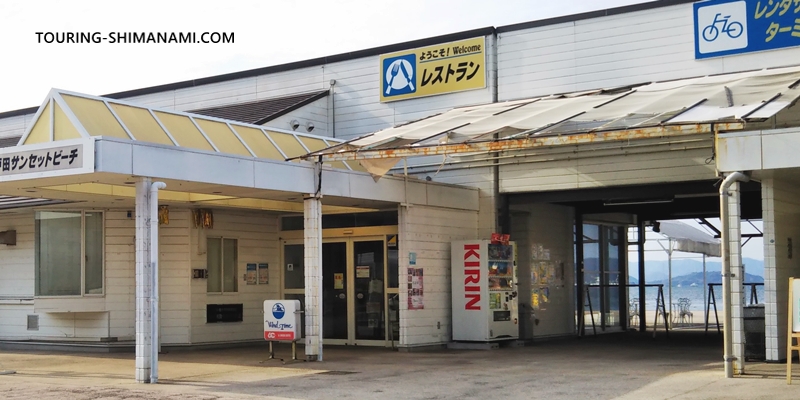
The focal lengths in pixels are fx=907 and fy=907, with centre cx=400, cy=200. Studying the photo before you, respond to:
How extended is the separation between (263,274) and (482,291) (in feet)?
15.8

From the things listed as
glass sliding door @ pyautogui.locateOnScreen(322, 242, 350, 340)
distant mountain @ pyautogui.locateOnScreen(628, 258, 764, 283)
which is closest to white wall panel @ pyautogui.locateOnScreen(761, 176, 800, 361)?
distant mountain @ pyautogui.locateOnScreen(628, 258, 764, 283)

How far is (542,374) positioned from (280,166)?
5.14 metres

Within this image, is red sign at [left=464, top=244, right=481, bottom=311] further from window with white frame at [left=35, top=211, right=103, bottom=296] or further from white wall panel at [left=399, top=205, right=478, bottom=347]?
window with white frame at [left=35, top=211, right=103, bottom=296]

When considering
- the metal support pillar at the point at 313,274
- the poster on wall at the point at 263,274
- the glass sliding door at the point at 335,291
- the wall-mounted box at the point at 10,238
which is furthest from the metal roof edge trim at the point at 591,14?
the wall-mounted box at the point at 10,238

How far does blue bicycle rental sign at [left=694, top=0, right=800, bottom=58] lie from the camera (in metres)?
16.0

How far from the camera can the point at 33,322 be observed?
18.8 meters

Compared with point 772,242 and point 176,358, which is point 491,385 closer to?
point 772,242

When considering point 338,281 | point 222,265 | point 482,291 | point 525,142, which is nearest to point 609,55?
point 482,291

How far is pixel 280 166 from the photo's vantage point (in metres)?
14.3

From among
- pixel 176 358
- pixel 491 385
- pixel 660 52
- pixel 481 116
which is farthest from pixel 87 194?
pixel 660 52

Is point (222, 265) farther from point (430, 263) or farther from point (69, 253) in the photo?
point (430, 263)

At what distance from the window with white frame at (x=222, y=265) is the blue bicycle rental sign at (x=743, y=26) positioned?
9.92 metres

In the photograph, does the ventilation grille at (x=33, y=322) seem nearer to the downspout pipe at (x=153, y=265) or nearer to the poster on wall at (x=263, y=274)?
the poster on wall at (x=263, y=274)

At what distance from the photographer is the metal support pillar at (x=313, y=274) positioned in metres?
14.8
